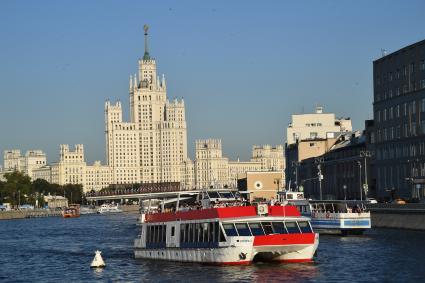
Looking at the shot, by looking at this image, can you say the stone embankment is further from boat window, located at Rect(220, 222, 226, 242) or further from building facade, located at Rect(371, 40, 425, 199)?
boat window, located at Rect(220, 222, 226, 242)

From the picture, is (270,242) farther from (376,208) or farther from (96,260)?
(376,208)

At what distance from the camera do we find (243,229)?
213 feet

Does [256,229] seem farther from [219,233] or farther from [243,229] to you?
[219,233]

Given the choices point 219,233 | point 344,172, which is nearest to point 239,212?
point 219,233

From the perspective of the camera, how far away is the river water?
204 feet

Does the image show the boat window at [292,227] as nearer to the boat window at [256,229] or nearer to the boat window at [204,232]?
the boat window at [256,229]

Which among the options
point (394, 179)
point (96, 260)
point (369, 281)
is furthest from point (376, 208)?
point (369, 281)

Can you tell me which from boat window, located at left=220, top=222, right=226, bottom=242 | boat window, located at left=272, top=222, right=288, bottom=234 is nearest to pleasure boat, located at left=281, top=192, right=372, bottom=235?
boat window, located at left=272, top=222, right=288, bottom=234

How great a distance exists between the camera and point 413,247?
3226 inches

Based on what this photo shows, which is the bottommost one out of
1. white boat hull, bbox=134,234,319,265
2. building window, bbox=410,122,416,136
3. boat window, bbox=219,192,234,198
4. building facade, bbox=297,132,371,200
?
white boat hull, bbox=134,234,319,265

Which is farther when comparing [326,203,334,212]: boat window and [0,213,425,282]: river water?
[326,203,334,212]: boat window

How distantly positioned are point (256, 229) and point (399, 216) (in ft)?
160

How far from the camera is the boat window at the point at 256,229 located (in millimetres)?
64688

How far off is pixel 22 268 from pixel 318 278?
28.1 m
